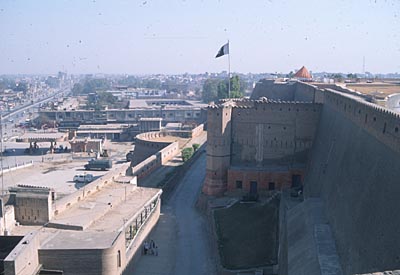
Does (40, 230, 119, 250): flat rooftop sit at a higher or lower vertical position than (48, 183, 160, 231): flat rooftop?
higher

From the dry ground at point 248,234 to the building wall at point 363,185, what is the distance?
2.41 metres

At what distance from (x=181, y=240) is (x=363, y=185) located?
10304mm

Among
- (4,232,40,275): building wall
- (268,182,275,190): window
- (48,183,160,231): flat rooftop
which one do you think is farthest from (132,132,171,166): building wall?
(4,232,40,275): building wall

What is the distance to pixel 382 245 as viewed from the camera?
1035 centimetres

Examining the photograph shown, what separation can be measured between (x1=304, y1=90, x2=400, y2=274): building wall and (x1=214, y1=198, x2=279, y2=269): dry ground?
2407 millimetres

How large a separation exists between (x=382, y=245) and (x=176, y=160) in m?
26.8

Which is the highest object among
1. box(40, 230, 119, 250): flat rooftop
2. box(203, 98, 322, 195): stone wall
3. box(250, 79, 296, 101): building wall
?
box(250, 79, 296, 101): building wall

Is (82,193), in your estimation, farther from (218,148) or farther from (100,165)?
(100,165)

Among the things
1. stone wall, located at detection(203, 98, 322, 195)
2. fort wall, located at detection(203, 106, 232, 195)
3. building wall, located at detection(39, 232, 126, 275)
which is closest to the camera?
building wall, located at detection(39, 232, 126, 275)

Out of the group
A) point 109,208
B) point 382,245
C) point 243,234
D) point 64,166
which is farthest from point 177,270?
point 64,166

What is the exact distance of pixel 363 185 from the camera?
1311cm

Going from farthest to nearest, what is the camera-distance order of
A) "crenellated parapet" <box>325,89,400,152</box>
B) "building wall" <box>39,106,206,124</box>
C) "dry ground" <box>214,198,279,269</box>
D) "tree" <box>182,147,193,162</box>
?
"building wall" <box>39,106,206,124</box>
"tree" <box>182,147,193,162</box>
"dry ground" <box>214,198,279,269</box>
"crenellated parapet" <box>325,89,400,152</box>

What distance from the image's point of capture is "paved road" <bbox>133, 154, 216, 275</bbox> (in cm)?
1856

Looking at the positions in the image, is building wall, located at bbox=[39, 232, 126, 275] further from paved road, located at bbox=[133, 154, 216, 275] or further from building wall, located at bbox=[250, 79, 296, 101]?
building wall, located at bbox=[250, 79, 296, 101]
